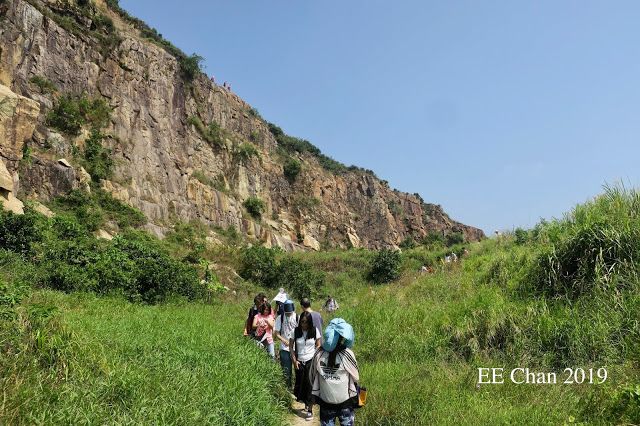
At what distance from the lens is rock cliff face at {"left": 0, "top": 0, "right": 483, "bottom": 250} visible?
20516 millimetres

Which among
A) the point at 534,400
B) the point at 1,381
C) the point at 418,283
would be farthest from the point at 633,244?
the point at 1,381

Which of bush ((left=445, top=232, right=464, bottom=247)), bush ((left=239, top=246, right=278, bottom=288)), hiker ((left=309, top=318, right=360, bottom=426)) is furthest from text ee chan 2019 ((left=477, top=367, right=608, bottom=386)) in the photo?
bush ((left=445, top=232, right=464, bottom=247))

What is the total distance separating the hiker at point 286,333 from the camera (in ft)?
21.9

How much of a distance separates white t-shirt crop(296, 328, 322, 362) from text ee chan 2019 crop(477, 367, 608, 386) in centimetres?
227

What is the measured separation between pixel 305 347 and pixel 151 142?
26774mm

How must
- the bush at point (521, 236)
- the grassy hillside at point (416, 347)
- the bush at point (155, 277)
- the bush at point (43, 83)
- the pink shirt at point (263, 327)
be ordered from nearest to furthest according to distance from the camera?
the grassy hillside at point (416, 347) → the pink shirt at point (263, 327) → the bush at point (521, 236) → the bush at point (155, 277) → the bush at point (43, 83)

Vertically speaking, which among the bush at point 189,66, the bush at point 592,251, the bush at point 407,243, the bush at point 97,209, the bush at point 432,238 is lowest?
the bush at point 592,251

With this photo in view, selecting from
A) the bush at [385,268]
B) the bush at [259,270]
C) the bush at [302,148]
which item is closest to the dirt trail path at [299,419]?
the bush at [259,270]

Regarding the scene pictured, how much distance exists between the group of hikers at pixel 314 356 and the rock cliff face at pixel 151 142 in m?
13.7

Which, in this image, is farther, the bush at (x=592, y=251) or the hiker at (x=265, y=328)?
the hiker at (x=265, y=328)

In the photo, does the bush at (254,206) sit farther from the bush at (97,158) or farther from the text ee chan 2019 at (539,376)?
the text ee chan 2019 at (539,376)

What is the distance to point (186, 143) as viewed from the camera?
33.6 metres

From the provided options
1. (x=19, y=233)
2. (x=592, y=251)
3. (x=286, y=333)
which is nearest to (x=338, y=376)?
(x=286, y=333)

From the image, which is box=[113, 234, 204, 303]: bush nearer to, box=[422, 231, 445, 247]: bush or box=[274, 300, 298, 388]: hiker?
box=[274, 300, 298, 388]: hiker
